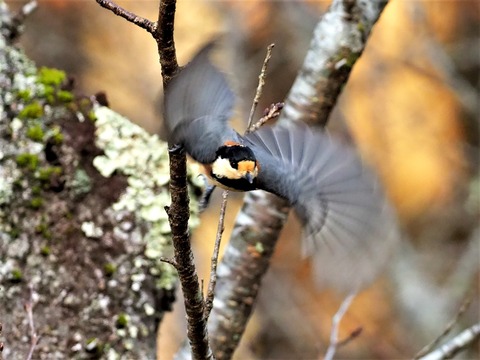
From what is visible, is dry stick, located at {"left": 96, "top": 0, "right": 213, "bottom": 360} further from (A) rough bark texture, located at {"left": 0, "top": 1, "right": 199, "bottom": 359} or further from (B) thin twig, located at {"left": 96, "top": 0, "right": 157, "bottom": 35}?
(A) rough bark texture, located at {"left": 0, "top": 1, "right": 199, "bottom": 359}

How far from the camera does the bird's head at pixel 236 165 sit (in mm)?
1717

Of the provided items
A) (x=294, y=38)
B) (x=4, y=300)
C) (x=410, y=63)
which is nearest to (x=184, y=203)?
(x=4, y=300)

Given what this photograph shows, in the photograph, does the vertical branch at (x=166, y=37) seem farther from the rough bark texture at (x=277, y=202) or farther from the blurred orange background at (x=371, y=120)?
the blurred orange background at (x=371, y=120)

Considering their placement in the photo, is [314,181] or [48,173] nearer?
[314,181]

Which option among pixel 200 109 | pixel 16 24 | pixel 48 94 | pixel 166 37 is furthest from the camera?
pixel 16 24

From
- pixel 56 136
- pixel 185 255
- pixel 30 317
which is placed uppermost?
pixel 185 255

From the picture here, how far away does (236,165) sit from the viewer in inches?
67.8

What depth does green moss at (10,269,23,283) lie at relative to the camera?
6.48 feet

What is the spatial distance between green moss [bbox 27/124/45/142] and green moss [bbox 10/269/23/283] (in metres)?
0.40

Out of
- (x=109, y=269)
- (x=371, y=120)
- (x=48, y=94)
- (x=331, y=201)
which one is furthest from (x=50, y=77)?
(x=371, y=120)

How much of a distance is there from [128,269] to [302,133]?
64cm

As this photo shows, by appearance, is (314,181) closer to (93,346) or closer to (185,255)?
(185,255)

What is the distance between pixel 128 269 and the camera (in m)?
2.15

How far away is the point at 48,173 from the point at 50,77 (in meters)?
0.34
